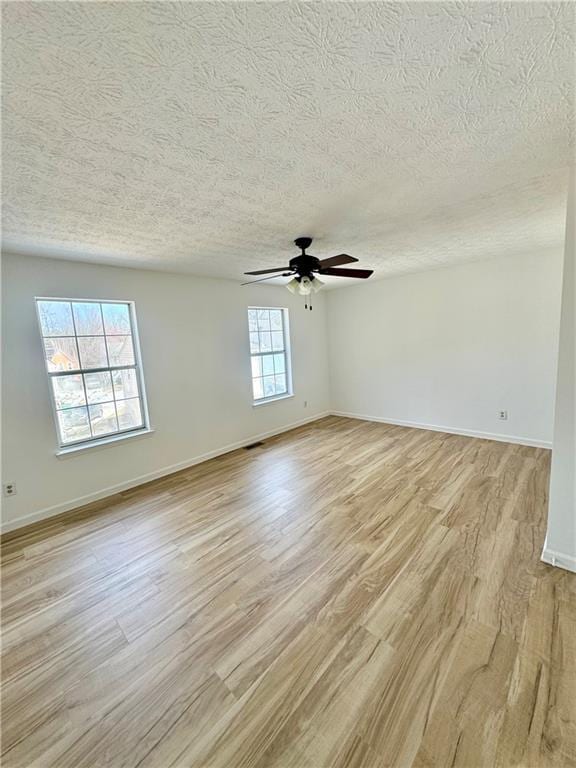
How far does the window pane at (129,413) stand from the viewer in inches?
138

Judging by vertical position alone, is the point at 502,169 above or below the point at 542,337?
above

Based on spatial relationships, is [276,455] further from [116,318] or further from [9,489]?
[9,489]

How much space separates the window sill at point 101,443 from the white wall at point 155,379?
1.9 inches

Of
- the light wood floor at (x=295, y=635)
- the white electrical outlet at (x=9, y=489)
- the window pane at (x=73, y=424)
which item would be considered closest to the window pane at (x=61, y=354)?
A: the window pane at (x=73, y=424)

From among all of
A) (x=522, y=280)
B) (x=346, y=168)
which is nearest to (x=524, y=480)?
(x=522, y=280)

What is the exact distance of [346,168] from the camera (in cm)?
163

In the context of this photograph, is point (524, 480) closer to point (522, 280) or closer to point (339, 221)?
point (522, 280)

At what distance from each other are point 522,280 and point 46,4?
4762mm

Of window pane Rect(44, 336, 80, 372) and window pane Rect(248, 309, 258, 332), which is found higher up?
window pane Rect(248, 309, 258, 332)

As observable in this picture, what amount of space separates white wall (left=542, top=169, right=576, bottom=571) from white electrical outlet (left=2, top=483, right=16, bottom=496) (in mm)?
4295

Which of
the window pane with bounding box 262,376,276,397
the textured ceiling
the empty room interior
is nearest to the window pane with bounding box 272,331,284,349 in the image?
the window pane with bounding box 262,376,276,397

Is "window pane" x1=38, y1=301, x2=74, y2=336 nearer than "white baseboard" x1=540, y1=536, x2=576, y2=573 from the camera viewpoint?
No

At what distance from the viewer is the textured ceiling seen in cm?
87

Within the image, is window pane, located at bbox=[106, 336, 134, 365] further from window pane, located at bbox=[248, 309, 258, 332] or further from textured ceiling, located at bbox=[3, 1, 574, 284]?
window pane, located at bbox=[248, 309, 258, 332]
